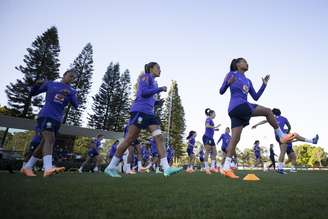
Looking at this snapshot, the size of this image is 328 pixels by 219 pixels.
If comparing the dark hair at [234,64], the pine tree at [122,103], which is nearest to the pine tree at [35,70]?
the pine tree at [122,103]

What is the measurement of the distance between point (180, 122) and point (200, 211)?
191 ft

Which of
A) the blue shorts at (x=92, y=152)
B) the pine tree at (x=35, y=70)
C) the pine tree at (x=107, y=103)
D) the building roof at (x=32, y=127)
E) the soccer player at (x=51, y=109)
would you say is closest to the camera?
the soccer player at (x=51, y=109)

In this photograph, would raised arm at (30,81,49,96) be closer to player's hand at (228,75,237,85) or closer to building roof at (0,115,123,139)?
player's hand at (228,75,237,85)

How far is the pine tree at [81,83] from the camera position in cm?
4294

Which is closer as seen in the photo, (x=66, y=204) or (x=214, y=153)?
(x=66, y=204)

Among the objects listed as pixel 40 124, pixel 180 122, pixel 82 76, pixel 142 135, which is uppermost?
pixel 82 76

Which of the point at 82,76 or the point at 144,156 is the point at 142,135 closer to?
the point at 82,76

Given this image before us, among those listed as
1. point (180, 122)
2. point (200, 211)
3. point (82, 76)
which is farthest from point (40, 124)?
point (180, 122)

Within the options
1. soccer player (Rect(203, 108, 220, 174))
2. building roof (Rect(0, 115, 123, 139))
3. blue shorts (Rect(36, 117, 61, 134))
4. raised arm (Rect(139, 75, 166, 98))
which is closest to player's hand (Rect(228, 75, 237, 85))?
raised arm (Rect(139, 75, 166, 98))

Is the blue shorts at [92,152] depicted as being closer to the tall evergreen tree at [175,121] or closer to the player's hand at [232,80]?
the player's hand at [232,80]

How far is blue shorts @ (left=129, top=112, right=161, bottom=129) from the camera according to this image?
16.8ft

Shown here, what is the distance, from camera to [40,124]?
5.79 meters

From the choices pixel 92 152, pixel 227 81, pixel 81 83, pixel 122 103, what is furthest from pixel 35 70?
pixel 227 81

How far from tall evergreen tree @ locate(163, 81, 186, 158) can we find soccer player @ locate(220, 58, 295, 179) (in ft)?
169
